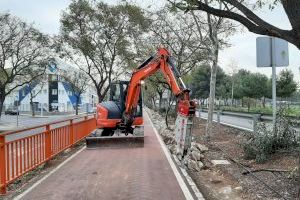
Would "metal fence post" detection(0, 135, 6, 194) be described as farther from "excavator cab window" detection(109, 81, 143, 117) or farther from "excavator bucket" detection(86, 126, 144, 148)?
"excavator cab window" detection(109, 81, 143, 117)

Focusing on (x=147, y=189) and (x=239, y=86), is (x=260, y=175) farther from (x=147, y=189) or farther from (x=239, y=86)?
(x=239, y=86)

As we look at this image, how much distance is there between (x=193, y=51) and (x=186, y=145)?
18.4 m

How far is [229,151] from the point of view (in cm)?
1623

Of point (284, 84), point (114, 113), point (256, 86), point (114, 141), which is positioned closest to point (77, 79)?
point (256, 86)

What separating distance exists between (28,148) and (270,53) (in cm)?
664

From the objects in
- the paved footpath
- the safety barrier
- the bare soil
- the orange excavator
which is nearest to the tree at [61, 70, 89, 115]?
the orange excavator

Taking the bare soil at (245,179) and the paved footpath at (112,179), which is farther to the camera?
the paved footpath at (112,179)

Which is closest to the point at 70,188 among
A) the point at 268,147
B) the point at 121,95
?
the point at 268,147

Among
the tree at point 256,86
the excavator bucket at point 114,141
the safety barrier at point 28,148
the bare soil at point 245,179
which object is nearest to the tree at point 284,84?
the tree at point 256,86

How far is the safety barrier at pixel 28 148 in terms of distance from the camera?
9922 mm

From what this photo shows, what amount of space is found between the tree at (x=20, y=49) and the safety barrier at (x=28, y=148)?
22295 millimetres

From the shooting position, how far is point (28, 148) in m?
11.6

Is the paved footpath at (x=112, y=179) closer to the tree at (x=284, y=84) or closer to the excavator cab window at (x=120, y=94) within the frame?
the excavator cab window at (x=120, y=94)

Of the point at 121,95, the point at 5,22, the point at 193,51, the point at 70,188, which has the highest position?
the point at 5,22
